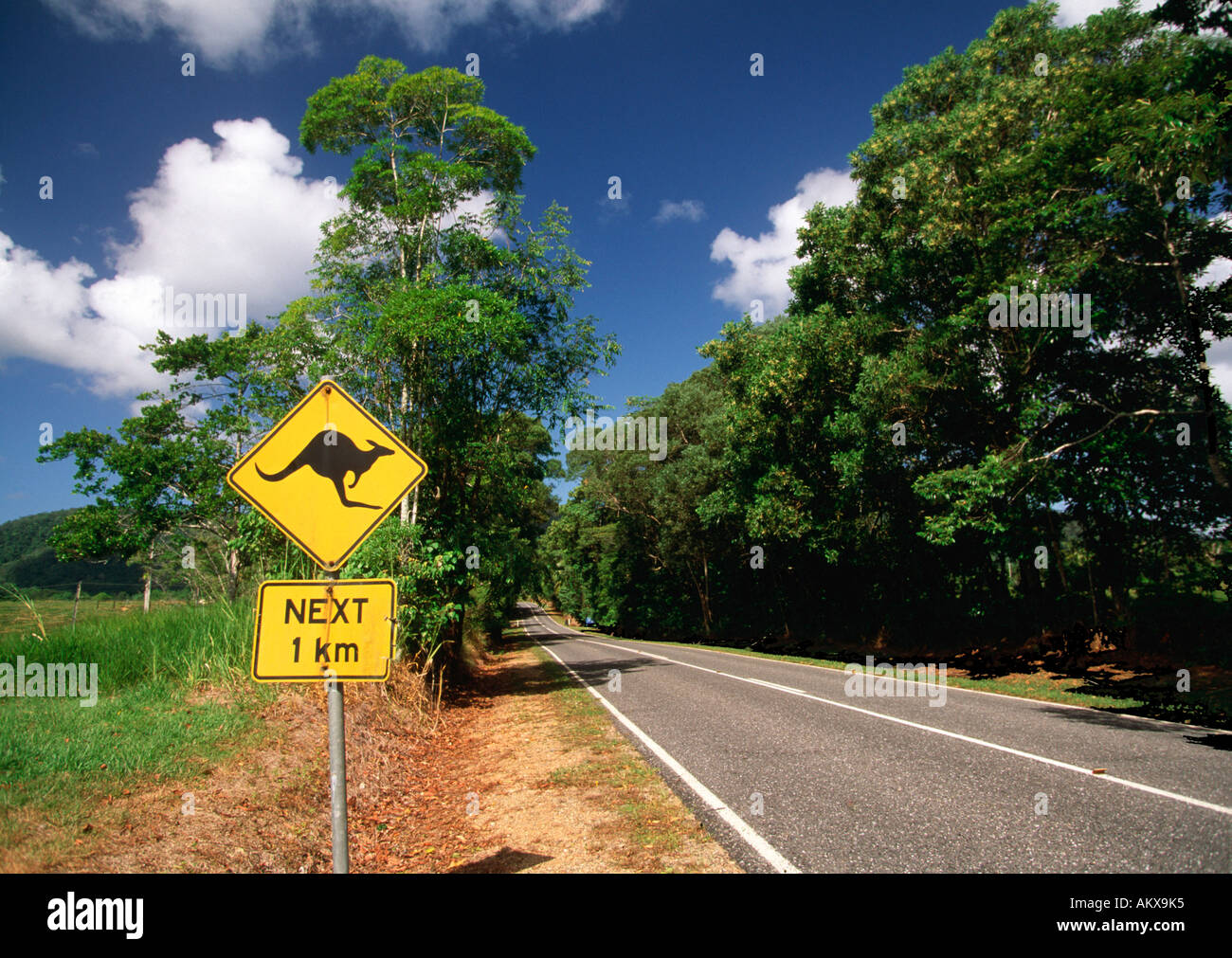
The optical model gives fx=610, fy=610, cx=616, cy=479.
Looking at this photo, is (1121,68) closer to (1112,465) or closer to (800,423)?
(1112,465)

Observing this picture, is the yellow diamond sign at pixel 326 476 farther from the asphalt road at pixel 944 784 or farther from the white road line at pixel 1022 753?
the white road line at pixel 1022 753

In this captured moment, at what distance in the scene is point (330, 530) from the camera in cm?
317

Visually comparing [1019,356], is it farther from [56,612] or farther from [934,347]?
[56,612]

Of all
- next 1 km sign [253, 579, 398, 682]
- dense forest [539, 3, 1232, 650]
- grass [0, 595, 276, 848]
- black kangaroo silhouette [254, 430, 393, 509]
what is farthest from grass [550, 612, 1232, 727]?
grass [0, 595, 276, 848]

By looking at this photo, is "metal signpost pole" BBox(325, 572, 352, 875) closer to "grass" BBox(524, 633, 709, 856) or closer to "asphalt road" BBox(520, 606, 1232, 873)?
"grass" BBox(524, 633, 709, 856)

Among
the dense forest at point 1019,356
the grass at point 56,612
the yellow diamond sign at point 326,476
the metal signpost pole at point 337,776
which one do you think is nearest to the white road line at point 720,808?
the metal signpost pole at point 337,776

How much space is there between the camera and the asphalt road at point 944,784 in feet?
12.8

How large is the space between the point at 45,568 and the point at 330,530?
70459 millimetres

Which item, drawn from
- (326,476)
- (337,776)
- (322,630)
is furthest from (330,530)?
(337,776)

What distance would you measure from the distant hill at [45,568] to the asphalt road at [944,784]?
8.06m

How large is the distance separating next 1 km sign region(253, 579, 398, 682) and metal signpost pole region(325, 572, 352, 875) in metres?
0.14

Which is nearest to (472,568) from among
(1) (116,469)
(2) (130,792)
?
(2) (130,792)

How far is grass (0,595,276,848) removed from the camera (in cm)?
409
